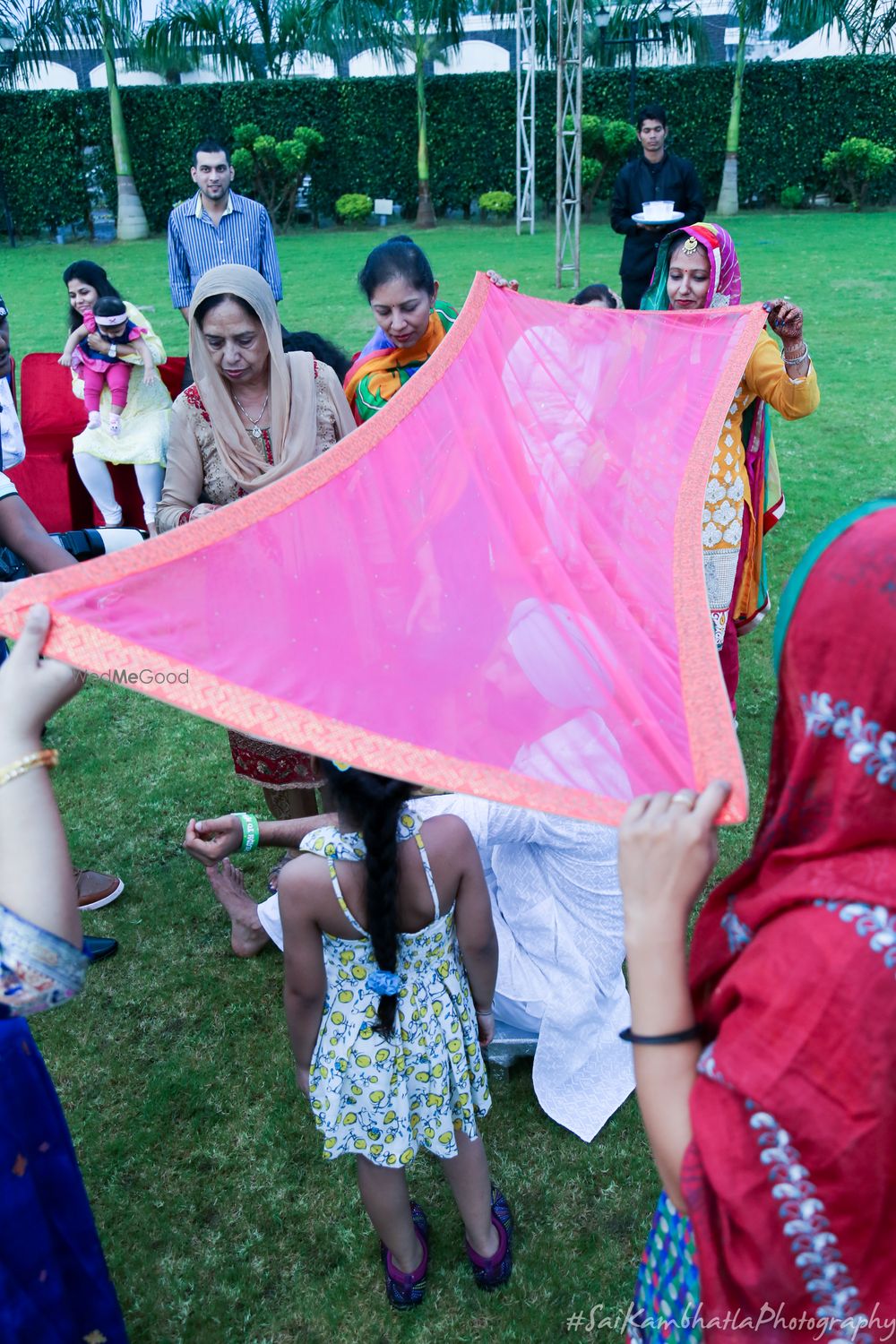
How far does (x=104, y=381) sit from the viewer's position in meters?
5.75

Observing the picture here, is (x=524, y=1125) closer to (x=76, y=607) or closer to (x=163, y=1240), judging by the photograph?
(x=163, y=1240)

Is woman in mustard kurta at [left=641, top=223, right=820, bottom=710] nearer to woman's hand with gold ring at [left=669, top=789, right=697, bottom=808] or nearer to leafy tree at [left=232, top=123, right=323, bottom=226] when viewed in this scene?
woman's hand with gold ring at [left=669, top=789, right=697, bottom=808]

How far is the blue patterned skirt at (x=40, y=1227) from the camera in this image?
1.37 metres

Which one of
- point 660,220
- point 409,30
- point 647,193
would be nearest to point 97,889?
point 660,220

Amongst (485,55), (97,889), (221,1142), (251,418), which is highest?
(485,55)

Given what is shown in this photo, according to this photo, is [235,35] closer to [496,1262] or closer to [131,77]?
[131,77]

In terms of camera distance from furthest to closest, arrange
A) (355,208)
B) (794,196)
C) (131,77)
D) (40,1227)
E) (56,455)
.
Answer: (131,77) < (794,196) < (355,208) < (56,455) < (40,1227)

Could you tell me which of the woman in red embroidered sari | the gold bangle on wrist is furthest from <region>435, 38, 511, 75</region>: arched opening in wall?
the woman in red embroidered sari

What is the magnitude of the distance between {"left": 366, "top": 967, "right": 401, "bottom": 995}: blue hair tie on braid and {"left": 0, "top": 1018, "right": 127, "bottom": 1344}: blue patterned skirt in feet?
1.81

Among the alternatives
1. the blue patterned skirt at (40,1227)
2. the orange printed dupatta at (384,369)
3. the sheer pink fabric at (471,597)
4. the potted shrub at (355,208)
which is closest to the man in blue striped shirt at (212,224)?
the orange printed dupatta at (384,369)

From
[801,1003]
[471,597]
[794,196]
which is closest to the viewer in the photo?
[801,1003]

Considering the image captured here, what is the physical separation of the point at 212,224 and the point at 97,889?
4.88 meters

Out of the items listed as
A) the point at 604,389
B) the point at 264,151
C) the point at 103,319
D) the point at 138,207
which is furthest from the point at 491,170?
the point at 604,389

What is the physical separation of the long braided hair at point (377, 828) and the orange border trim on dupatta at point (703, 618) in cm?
50
